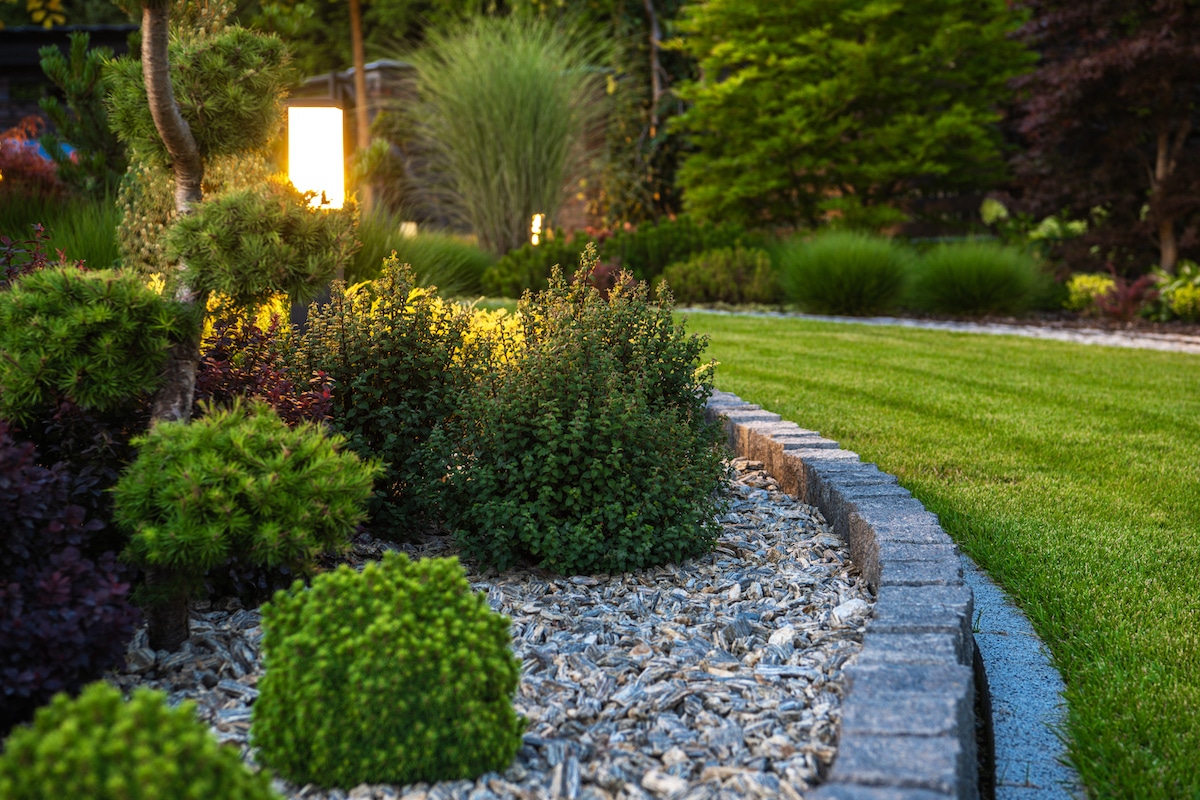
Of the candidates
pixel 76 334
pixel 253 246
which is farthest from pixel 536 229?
pixel 76 334

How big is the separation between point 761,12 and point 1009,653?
1285cm

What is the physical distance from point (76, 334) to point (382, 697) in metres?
1.02

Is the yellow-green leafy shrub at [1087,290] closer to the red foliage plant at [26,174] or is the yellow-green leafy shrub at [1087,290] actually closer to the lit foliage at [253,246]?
the red foliage plant at [26,174]

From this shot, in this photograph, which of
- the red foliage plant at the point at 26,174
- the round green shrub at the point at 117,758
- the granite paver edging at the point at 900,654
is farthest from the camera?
the red foliage plant at the point at 26,174

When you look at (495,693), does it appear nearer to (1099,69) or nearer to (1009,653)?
(1009,653)

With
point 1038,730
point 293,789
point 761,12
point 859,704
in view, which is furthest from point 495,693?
point 761,12

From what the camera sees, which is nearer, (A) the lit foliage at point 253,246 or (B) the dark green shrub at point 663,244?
(A) the lit foliage at point 253,246

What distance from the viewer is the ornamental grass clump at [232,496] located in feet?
6.48

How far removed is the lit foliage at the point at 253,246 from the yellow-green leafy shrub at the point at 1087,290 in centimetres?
976

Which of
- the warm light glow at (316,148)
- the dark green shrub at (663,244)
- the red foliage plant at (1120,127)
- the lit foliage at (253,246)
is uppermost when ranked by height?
the red foliage plant at (1120,127)

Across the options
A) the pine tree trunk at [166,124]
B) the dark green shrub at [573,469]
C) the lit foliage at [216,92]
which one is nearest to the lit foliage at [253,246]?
the pine tree trunk at [166,124]

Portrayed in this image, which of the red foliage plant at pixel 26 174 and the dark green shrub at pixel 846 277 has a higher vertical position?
the red foliage plant at pixel 26 174

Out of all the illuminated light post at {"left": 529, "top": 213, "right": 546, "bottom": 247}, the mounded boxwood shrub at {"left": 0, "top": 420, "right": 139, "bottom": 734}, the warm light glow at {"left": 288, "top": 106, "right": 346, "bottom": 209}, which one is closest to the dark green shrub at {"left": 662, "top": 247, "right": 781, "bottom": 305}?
the illuminated light post at {"left": 529, "top": 213, "right": 546, "bottom": 247}

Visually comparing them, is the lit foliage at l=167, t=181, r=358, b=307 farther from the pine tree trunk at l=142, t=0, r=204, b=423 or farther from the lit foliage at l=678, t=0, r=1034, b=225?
the lit foliage at l=678, t=0, r=1034, b=225
